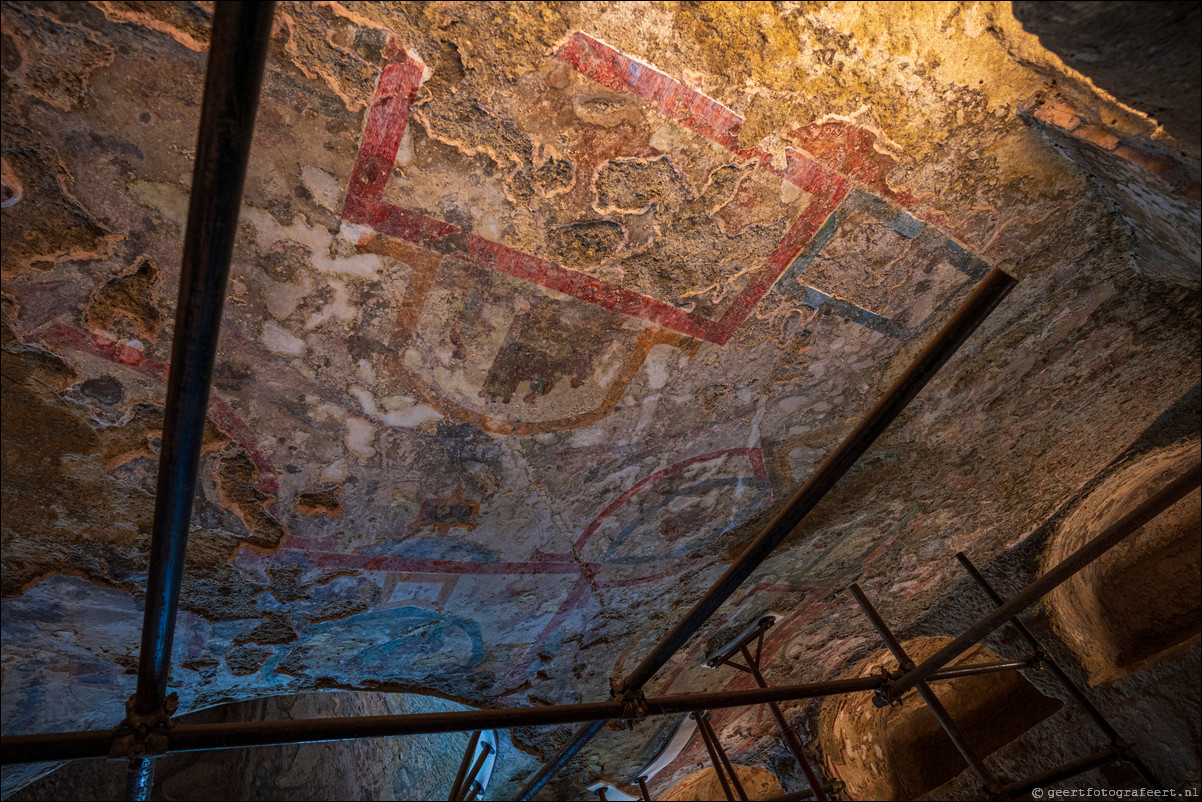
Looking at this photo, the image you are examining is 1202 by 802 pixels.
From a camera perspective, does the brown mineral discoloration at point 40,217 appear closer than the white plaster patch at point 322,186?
Yes

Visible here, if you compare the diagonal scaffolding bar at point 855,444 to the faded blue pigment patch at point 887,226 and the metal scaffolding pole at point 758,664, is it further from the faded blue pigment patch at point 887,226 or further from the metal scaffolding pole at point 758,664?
the metal scaffolding pole at point 758,664

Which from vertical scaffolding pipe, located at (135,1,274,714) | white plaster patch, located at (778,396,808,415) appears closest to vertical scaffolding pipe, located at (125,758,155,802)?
vertical scaffolding pipe, located at (135,1,274,714)

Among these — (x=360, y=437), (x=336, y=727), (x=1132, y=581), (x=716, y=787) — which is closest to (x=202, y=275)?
(x=360, y=437)

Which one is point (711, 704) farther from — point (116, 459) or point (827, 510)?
point (116, 459)

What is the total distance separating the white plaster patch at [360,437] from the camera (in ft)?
6.52

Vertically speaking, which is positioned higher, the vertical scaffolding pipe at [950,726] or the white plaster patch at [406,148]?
the white plaster patch at [406,148]

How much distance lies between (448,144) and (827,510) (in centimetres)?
240

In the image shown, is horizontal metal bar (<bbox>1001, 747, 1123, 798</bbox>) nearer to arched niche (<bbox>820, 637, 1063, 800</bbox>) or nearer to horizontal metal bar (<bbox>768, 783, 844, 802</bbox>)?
horizontal metal bar (<bbox>768, 783, 844, 802</bbox>)

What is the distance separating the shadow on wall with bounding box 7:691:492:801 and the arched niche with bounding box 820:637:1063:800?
3.11m

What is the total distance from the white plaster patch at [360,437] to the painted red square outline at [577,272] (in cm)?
64

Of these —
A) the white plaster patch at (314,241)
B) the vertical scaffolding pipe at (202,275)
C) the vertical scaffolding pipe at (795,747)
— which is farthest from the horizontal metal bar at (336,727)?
the white plaster patch at (314,241)

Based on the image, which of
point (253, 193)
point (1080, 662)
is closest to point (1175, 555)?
point (1080, 662)

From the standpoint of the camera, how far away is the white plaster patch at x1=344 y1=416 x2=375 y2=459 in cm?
199

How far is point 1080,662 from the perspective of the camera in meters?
3.82
